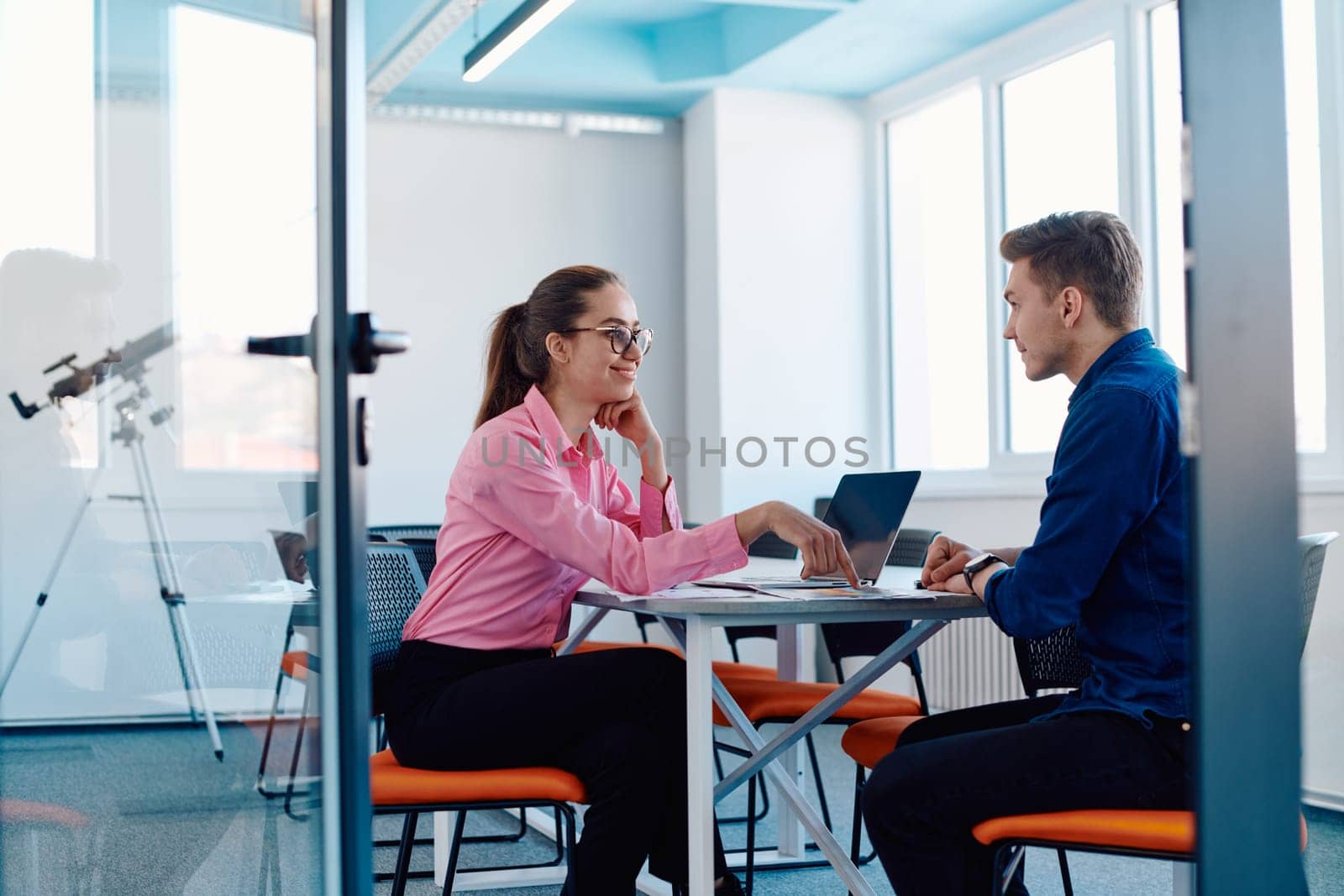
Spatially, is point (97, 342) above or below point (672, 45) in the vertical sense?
below

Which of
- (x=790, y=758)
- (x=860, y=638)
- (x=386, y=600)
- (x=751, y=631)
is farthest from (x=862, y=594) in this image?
(x=751, y=631)

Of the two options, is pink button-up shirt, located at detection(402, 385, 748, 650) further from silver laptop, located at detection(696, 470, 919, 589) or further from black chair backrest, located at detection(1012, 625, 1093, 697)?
black chair backrest, located at detection(1012, 625, 1093, 697)

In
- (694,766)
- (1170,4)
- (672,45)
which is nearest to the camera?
(694,766)

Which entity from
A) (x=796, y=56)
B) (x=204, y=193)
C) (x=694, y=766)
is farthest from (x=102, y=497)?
(x=796, y=56)

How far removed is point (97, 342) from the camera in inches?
70.4

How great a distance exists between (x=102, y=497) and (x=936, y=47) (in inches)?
195

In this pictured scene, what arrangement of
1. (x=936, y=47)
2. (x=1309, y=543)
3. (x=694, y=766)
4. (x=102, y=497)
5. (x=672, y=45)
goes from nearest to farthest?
(x=102, y=497) < (x=1309, y=543) < (x=694, y=766) < (x=936, y=47) < (x=672, y=45)

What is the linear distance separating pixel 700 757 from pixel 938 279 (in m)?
4.75

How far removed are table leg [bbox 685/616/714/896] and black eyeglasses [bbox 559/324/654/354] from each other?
2.32 ft

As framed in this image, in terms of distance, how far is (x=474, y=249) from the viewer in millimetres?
6652

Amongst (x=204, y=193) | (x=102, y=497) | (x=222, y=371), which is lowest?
(x=102, y=497)

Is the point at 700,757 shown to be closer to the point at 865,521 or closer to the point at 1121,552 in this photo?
the point at 865,521

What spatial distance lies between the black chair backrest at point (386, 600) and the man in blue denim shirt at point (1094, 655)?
3.55 ft

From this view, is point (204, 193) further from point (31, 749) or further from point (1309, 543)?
point (1309, 543)
